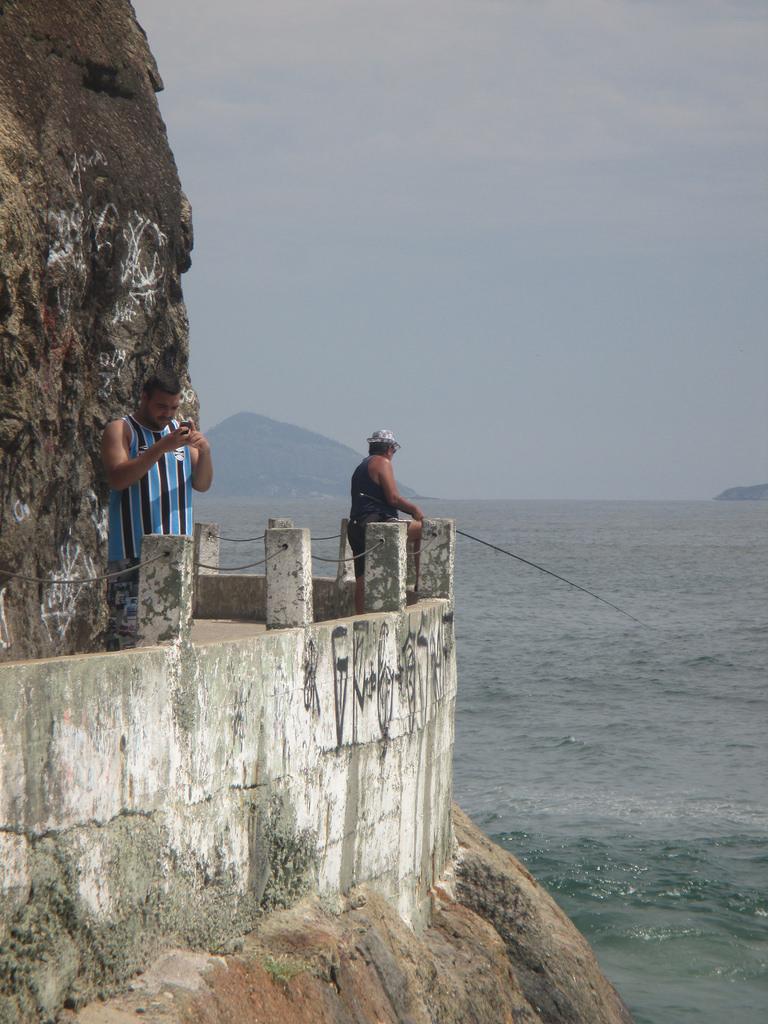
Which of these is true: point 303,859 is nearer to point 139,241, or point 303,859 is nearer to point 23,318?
point 23,318

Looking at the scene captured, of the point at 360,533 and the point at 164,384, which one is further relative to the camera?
the point at 360,533

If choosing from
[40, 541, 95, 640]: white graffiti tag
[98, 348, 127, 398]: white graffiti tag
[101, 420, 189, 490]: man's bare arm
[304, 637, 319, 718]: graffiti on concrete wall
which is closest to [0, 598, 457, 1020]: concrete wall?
[304, 637, 319, 718]: graffiti on concrete wall

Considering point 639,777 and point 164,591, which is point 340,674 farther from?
point 639,777

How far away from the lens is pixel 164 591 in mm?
6262

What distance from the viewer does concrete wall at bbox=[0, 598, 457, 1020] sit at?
5.29m

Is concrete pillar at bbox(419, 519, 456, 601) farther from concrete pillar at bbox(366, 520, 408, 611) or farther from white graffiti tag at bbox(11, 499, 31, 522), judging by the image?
white graffiti tag at bbox(11, 499, 31, 522)

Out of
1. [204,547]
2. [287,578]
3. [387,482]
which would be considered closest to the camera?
[287,578]

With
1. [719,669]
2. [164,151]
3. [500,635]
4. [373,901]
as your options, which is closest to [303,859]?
[373,901]

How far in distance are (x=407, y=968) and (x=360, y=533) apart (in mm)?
3722

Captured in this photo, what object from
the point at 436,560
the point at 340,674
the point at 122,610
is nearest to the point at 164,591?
the point at 122,610

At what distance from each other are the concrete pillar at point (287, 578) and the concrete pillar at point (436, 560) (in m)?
3.20

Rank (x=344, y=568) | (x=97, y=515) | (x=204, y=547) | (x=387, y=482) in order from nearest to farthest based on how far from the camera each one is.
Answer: (x=97, y=515) → (x=387, y=482) → (x=344, y=568) → (x=204, y=547)

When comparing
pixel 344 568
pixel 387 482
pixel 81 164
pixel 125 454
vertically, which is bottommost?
pixel 344 568

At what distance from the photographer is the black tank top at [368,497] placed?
10305 mm
